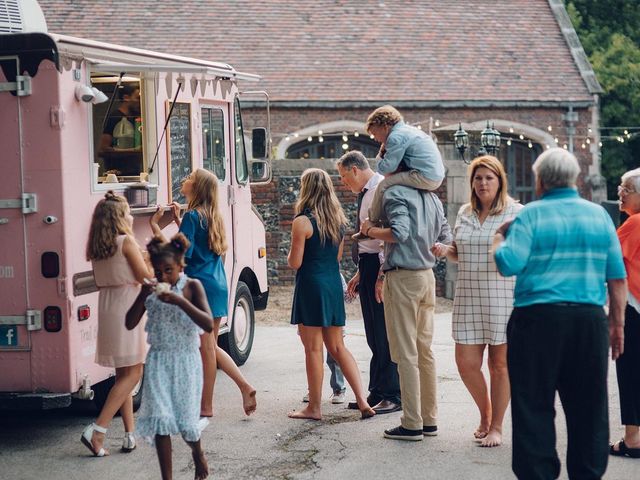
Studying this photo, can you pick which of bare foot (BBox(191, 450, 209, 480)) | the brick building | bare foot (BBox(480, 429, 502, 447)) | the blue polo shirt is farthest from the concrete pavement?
the brick building

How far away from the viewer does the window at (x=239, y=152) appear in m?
10.1

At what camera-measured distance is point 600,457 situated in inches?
209

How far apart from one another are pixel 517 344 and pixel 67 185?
3065mm

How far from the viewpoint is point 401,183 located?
717 centimetres

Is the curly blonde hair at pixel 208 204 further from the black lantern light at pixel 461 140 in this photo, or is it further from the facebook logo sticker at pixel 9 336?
the black lantern light at pixel 461 140

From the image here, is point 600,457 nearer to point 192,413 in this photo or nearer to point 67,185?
point 192,413

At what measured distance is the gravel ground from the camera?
14469 mm

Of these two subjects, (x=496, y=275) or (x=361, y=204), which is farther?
(x=361, y=204)

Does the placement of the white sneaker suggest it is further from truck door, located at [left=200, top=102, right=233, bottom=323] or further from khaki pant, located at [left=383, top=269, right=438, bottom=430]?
truck door, located at [left=200, top=102, right=233, bottom=323]

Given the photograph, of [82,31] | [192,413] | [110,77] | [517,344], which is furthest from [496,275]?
[82,31]

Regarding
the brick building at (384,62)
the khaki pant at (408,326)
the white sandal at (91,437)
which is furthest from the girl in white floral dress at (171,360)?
the brick building at (384,62)

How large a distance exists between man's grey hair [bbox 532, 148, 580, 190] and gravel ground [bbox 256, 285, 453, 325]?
352 inches

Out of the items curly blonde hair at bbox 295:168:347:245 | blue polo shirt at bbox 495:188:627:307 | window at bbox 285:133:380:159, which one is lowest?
blue polo shirt at bbox 495:188:627:307

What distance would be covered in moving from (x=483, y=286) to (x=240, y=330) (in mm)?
3975
